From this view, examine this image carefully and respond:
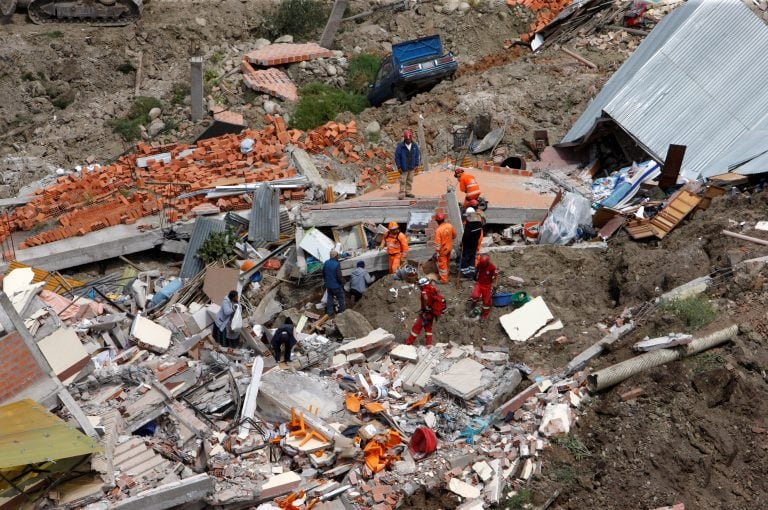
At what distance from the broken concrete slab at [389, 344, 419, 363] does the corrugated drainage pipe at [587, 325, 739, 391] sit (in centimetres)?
249

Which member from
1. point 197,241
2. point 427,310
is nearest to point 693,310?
point 427,310

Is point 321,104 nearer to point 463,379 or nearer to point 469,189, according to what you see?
point 469,189

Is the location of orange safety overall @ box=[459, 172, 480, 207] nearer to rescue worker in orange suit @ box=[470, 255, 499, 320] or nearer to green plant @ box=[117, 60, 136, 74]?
rescue worker in orange suit @ box=[470, 255, 499, 320]

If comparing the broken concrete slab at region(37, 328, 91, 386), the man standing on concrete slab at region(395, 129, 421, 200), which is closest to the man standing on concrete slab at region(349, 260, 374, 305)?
the man standing on concrete slab at region(395, 129, 421, 200)

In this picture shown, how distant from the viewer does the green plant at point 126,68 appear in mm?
21531

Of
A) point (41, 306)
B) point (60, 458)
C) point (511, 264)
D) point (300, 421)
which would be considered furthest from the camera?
point (511, 264)

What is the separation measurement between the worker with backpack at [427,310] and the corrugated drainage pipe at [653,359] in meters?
2.59

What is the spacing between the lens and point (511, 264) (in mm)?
13172

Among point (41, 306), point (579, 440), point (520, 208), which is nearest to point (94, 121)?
point (41, 306)

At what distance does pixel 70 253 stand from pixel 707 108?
1089 cm

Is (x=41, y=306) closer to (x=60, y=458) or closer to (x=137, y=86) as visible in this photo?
(x=60, y=458)

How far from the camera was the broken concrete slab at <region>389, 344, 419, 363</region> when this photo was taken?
11.6 meters

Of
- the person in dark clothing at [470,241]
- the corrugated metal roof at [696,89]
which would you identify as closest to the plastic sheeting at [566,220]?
the person in dark clothing at [470,241]

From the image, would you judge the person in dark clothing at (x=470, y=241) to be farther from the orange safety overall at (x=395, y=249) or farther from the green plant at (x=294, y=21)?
the green plant at (x=294, y=21)
